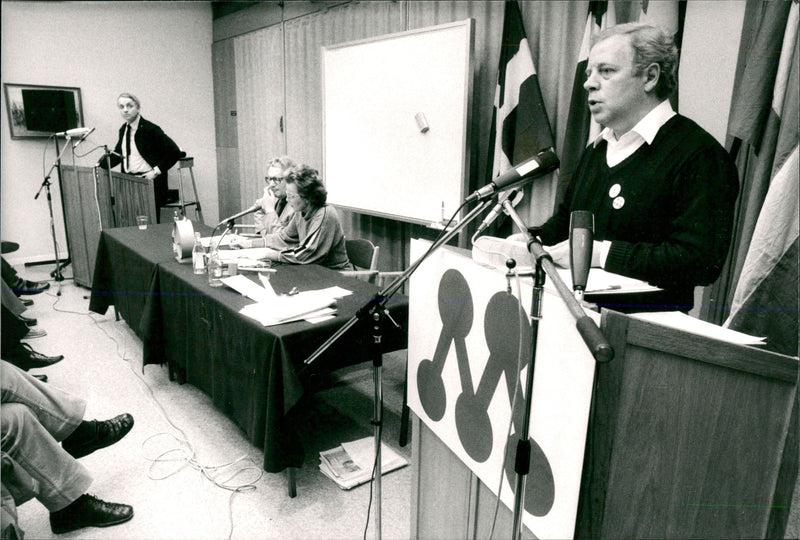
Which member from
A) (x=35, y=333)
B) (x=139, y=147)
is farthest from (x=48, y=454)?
(x=139, y=147)

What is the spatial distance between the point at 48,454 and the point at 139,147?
3782 mm

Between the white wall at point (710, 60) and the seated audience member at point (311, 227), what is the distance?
173cm

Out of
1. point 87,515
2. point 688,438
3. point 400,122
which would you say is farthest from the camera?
point 400,122

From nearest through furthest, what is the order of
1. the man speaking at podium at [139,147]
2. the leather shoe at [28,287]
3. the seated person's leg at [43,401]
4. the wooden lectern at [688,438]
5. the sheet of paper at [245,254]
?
the wooden lectern at [688,438] < the seated person's leg at [43,401] < the sheet of paper at [245,254] < the leather shoe at [28,287] < the man speaking at podium at [139,147]

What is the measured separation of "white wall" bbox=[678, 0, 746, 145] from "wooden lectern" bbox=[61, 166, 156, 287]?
3.48 metres

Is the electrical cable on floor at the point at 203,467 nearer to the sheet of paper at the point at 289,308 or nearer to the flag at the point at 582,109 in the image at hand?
the sheet of paper at the point at 289,308

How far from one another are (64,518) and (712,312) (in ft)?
8.20

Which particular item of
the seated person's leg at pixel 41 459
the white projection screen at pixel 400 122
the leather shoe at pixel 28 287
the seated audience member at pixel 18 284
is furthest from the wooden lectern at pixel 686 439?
the leather shoe at pixel 28 287

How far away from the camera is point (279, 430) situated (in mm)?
1762

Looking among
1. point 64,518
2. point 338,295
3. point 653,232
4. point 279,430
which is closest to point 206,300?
point 338,295

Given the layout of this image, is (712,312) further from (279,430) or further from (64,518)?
(64,518)

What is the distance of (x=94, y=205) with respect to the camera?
423cm

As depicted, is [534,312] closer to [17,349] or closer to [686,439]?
[686,439]

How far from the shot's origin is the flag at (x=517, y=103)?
2.64m
